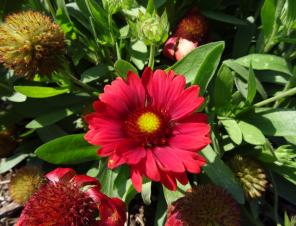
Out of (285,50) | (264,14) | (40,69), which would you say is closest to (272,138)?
(285,50)

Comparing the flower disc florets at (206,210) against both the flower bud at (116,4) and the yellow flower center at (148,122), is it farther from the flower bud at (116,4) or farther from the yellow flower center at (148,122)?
the flower bud at (116,4)

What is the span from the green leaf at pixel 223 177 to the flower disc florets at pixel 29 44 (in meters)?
0.67

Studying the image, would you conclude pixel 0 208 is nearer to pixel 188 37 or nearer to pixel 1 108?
pixel 1 108

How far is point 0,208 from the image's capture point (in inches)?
74.5

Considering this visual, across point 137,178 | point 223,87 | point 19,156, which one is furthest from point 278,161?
point 19,156

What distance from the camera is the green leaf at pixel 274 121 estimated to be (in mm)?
1504

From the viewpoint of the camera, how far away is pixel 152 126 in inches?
50.0

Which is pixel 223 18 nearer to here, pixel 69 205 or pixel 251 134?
pixel 251 134

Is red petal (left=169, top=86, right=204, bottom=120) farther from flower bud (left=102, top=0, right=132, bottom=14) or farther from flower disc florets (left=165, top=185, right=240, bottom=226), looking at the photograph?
flower bud (left=102, top=0, right=132, bottom=14)

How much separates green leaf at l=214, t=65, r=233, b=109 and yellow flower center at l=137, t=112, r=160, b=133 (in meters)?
0.37

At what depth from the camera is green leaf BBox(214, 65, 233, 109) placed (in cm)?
151

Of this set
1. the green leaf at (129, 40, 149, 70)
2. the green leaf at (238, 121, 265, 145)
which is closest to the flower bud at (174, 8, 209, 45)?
the green leaf at (129, 40, 149, 70)

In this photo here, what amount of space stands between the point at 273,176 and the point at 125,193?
669 millimetres

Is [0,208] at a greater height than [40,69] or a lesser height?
lesser
